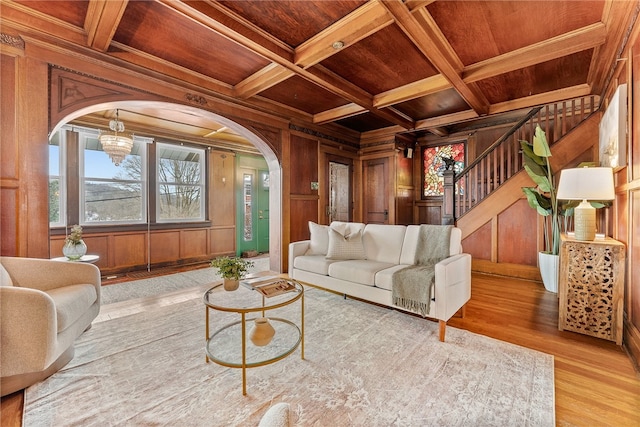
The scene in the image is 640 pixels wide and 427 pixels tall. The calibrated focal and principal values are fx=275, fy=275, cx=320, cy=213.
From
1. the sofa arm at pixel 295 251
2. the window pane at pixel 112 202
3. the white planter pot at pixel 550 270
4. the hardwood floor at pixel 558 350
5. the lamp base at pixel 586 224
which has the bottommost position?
the hardwood floor at pixel 558 350

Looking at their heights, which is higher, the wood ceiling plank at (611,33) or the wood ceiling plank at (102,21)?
the wood ceiling plank at (102,21)

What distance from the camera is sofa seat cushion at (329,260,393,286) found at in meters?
2.83

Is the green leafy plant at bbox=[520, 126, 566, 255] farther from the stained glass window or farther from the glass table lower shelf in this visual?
the glass table lower shelf

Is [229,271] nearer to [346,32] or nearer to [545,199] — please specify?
[346,32]

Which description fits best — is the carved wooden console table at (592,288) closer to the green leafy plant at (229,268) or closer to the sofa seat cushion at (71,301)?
the green leafy plant at (229,268)

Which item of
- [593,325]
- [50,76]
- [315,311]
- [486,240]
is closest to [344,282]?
[315,311]

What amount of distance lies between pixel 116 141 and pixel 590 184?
5.50 m

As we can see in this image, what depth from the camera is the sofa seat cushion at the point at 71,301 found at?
1.82 metres

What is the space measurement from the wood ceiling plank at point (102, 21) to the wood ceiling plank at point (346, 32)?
1.55 metres

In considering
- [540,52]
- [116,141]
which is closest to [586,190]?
[540,52]

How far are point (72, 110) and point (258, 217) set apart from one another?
4.36m

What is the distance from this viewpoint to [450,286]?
242cm

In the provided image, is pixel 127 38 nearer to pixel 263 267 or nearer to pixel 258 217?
pixel 263 267

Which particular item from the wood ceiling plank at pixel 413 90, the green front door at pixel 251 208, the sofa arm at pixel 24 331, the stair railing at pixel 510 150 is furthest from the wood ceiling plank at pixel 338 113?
the sofa arm at pixel 24 331
